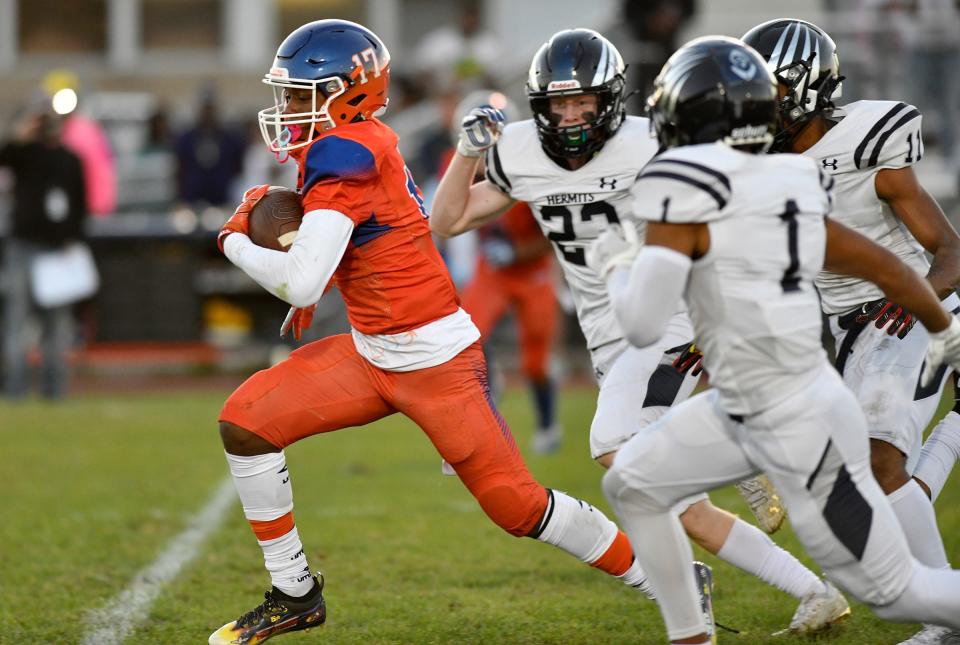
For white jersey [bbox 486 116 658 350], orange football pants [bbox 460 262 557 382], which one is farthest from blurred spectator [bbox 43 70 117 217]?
white jersey [bbox 486 116 658 350]

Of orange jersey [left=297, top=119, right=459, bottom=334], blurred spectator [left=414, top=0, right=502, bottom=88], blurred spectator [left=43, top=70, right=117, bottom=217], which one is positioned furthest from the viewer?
blurred spectator [left=414, top=0, right=502, bottom=88]

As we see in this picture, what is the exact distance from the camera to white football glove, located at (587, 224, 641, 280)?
3.32 m

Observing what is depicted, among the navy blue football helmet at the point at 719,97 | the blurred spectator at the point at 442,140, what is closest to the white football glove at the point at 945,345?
the navy blue football helmet at the point at 719,97

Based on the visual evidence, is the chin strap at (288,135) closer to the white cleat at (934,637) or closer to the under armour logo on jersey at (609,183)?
the under armour logo on jersey at (609,183)

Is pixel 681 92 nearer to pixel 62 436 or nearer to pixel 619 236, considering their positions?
pixel 619 236

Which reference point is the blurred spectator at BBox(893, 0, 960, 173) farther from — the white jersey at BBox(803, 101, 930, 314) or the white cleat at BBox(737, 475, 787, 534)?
the white cleat at BBox(737, 475, 787, 534)

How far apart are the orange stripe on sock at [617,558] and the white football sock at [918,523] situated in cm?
81

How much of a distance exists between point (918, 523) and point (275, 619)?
1.90m

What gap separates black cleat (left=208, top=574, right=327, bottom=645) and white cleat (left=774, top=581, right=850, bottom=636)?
4.81ft

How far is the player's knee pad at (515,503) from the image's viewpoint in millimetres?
4016

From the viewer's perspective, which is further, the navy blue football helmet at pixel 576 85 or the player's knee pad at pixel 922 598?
the navy blue football helmet at pixel 576 85

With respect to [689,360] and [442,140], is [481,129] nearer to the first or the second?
[689,360]

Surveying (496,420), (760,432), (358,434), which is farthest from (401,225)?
(358,434)

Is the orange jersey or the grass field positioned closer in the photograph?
the orange jersey
